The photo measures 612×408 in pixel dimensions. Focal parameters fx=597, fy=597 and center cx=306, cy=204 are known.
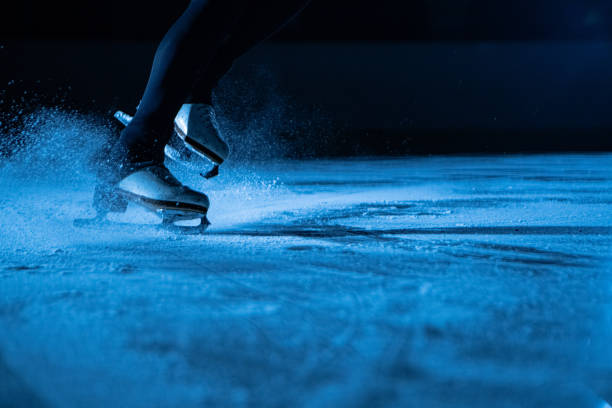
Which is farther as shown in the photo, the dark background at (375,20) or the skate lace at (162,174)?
the dark background at (375,20)

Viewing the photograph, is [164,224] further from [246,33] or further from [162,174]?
[246,33]

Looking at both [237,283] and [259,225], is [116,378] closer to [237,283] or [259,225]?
[237,283]

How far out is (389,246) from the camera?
0.79m

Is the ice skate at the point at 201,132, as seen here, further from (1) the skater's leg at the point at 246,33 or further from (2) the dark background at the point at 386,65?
(2) the dark background at the point at 386,65

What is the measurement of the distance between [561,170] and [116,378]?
200 centimetres

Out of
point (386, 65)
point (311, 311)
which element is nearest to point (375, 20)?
point (386, 65)

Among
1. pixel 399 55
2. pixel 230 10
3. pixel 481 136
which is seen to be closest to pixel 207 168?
pixel 230 10

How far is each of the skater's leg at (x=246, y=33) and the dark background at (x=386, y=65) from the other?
277 centimetres

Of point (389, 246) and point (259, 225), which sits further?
point (259, 225)

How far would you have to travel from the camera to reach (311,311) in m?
0.50

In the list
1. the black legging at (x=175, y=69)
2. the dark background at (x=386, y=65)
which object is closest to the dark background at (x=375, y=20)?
the dark background at (x=386, y=65)

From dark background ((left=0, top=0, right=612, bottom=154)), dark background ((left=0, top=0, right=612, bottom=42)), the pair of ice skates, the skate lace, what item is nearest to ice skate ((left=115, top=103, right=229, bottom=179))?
the pair of ice skates

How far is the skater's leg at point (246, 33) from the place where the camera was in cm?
102

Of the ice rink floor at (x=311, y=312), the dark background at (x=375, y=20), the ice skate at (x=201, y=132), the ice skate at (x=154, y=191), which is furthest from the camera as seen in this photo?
the dark background at (x=375, y=20)
